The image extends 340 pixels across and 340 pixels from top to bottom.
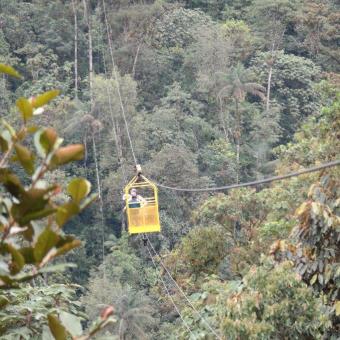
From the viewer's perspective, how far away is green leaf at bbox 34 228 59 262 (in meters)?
0.75

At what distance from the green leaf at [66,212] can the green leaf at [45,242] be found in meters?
0.02

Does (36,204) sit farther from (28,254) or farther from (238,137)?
(238,137)

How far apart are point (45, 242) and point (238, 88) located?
2031 centimetres

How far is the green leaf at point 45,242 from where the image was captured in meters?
0.75

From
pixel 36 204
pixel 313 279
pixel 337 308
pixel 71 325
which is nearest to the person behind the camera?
pixel 36 204

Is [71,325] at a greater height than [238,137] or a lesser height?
greater

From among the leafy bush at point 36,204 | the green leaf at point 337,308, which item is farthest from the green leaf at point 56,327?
the green leaf at point 337,308

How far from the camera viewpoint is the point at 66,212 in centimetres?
76

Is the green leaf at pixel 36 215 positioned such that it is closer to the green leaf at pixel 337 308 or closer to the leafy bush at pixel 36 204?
the leafy bush at pixel 36 204

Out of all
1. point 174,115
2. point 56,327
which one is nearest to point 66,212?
point 56,327

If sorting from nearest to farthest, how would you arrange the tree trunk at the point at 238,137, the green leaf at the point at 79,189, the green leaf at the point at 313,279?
the green leaf at the point at 79,189
the green leaf at the point at 313,279
the tree trunk at the point at 238,137

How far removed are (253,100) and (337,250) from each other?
1988 centimetres

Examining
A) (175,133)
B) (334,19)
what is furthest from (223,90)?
(334,19)

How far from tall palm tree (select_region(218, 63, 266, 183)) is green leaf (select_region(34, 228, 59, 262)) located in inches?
770
